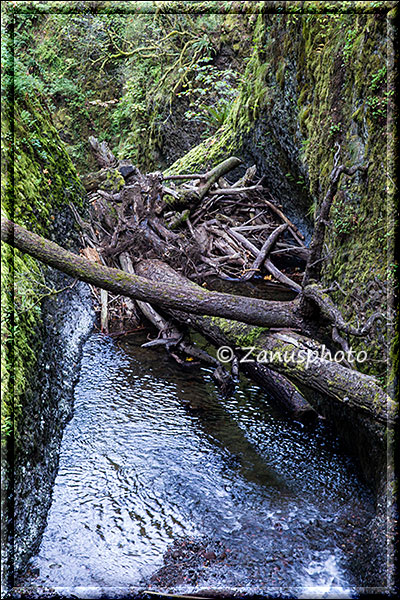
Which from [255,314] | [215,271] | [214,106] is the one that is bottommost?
[255,314]

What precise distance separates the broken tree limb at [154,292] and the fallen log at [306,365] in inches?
5.5

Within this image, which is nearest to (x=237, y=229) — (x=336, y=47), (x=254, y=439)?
(x=336, y=47)

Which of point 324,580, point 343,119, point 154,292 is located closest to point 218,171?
point 343,119

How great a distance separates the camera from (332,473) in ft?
11.6

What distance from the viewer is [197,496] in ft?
10.7

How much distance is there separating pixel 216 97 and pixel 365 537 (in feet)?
29.8

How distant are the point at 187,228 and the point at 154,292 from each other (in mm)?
4593

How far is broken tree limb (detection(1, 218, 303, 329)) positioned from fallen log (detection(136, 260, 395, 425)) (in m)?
0.14

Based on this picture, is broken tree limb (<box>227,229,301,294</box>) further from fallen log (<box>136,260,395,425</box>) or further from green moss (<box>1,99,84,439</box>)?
green moss (<box>1,99,84,439</box>)

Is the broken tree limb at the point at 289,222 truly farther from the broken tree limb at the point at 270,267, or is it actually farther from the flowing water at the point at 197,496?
the flowing water at the point at 197,496

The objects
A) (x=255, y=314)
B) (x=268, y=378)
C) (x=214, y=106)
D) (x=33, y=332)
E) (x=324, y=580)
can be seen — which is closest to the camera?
(x=324, y=580)

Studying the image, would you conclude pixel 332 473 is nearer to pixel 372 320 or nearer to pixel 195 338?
pixel 372 320

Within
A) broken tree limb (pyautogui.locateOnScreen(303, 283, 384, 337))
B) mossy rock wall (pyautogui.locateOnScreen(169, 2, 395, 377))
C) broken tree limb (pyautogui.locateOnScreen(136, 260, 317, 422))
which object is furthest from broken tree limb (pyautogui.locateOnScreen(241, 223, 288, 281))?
broken tree limb (pyautogui.locateOnScreen(303, 283, 384, 337))

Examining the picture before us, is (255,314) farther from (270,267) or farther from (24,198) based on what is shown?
(270,267)
